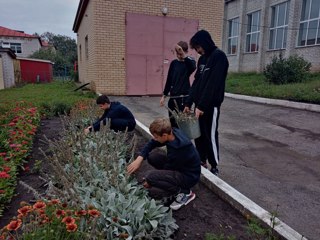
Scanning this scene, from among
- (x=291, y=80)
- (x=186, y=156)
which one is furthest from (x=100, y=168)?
(x=291, y=80)

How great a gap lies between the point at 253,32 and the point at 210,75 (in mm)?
20883

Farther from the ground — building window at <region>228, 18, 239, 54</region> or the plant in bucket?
building window at <region>228, 18, 239, 54</region>

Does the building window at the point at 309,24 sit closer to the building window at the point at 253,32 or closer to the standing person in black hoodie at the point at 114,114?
the building window at the point at 253,32

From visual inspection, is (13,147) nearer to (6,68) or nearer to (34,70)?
(6,68)

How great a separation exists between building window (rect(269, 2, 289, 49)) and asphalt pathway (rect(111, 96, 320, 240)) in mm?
12436

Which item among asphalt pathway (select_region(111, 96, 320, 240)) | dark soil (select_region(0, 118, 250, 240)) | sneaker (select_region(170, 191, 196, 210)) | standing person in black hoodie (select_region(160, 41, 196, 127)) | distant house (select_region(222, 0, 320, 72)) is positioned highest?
distant house (select_region(222, 0, 320, 72))

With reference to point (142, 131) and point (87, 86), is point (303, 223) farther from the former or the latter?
point (87, 86)

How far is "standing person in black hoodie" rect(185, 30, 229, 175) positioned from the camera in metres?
3.27

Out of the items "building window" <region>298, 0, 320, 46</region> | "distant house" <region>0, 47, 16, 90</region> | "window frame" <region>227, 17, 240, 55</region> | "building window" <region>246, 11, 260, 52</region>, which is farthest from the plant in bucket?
"window frame" <region>227, 17, 240, 55</region>

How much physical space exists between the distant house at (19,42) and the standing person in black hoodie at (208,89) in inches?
1706

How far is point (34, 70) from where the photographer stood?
92.4ft

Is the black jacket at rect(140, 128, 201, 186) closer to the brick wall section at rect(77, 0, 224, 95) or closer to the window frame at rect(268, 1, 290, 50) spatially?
the brick wall section at rect(77, 0, 224, 95)

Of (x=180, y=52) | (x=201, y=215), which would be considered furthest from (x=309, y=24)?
(x=201, y=215)

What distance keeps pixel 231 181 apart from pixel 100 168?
1780 mm
